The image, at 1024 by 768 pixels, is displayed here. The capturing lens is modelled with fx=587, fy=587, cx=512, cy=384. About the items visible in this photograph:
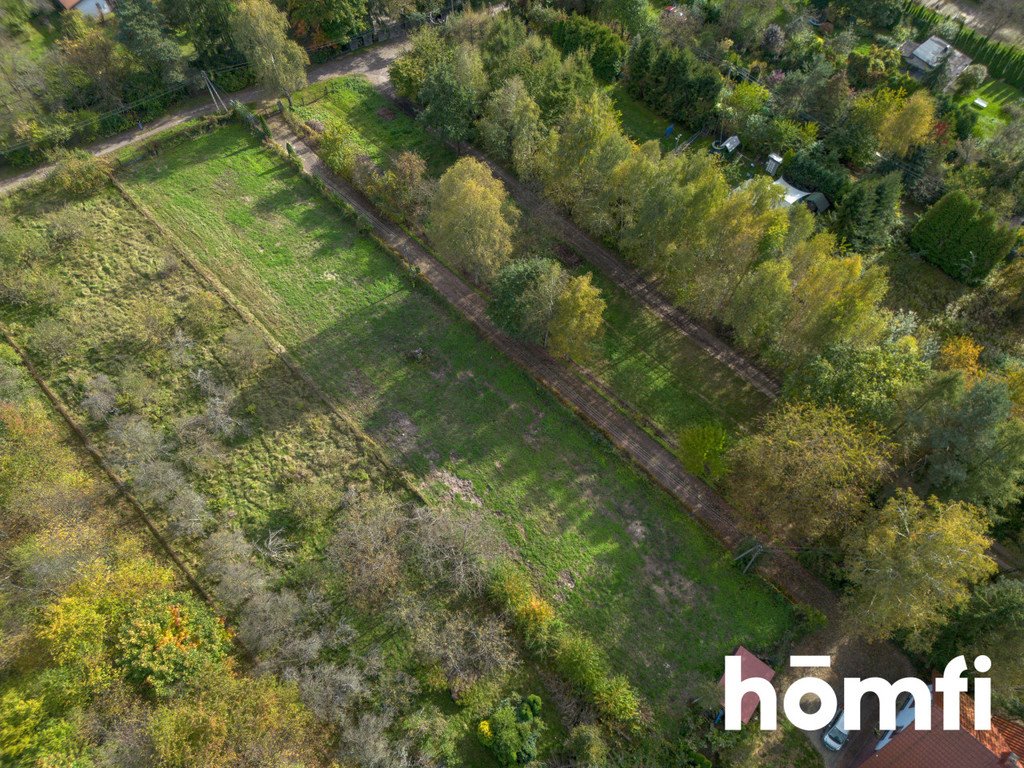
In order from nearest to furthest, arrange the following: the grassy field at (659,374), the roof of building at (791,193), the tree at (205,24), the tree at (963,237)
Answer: the grassy field at (659,374), the tree at (963,237), the roof of building at (791,193), the tree at (205,24)

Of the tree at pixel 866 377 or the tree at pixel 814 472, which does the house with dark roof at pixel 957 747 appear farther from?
the tree at pixel 866 377

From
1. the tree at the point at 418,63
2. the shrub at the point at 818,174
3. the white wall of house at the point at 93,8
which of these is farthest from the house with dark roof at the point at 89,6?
the shrub at the point at 818,174

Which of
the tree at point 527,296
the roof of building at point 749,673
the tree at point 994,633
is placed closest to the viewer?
the tree at point 994,633

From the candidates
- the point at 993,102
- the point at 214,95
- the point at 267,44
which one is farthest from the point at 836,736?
the point at 214,95

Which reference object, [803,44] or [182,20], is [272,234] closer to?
[182,20]

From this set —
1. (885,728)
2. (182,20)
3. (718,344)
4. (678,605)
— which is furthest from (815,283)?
(182,20)

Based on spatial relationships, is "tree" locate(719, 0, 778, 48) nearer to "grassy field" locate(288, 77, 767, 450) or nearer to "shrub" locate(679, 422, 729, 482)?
"grassy field" locate(288, 77, 767, 450)
